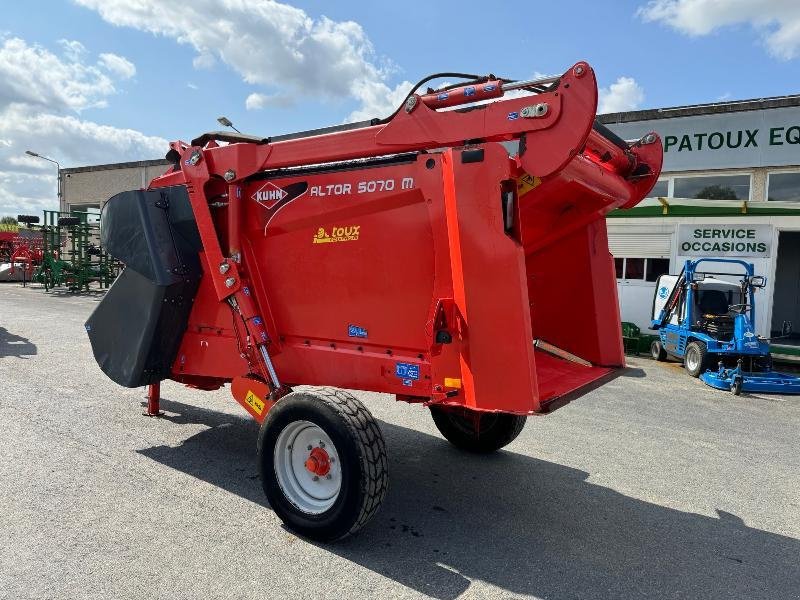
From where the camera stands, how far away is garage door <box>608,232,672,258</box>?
46.1 ft

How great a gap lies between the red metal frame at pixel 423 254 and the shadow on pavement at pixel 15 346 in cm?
563

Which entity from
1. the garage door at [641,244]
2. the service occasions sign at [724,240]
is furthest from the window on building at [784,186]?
the garage door at [641,244]

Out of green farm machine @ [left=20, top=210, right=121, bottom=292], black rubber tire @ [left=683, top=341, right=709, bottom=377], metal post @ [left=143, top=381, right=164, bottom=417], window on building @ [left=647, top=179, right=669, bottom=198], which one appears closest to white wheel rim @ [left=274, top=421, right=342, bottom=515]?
metal post @ [left=143, top=381, right=164, bottom=417]

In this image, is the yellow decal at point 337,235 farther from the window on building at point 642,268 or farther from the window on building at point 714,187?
the window on building at point 714,187

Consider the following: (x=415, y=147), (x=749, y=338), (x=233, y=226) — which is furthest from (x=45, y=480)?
(x=749, y=338)

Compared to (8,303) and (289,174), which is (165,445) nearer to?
(289,174)

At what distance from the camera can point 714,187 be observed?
557 inches

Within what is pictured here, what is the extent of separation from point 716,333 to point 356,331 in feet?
28.1

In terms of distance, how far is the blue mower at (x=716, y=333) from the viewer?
8.95 meters

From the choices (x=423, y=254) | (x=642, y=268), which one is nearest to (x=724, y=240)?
(x=642, y=268)

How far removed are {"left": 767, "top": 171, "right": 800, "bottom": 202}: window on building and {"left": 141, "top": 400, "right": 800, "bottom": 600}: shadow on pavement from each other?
1181 centimetres

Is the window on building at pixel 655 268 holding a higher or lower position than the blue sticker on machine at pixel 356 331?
higher

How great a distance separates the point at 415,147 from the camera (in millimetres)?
3465

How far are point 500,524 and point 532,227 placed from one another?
2.09 meters
